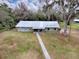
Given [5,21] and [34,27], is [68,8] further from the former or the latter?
[5,21]

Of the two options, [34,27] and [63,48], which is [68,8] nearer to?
[34,27]

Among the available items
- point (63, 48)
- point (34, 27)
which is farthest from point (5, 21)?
point (63, 48)

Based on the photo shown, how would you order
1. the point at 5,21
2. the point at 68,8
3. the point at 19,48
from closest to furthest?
the point at 19,48 < the point at 68,8 < the point at 5,21

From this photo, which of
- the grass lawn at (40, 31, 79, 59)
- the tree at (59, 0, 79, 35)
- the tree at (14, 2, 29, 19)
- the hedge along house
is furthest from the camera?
the tree at (14, 2, 29, 19)

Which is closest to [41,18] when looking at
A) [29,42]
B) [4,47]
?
[29,42]

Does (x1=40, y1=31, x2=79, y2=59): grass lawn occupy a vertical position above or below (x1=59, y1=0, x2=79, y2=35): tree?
below

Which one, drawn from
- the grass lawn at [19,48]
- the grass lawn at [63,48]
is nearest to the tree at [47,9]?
the grass lawn at [63,48]

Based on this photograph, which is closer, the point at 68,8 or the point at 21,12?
the point at 68,8

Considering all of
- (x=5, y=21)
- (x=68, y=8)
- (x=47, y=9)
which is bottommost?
(x=5, y=21)

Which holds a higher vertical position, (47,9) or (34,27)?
(47,9)

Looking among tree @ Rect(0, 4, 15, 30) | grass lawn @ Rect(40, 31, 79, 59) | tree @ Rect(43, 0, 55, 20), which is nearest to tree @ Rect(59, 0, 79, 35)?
grass lawn @ Rect(40, 31, 79, 59)

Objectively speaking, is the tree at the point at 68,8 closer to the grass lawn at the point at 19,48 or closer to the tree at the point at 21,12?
the grass lawn at the point at 19,48

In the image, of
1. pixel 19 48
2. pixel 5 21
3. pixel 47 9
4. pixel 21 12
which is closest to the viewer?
pixel 19 48

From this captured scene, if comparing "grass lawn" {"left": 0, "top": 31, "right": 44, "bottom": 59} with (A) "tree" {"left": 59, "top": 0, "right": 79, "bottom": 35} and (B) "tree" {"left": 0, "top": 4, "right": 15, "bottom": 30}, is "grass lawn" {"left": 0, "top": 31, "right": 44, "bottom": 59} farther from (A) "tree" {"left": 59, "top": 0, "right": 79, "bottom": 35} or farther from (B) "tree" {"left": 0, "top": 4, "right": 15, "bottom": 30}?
(B) "tree" {"left": 0, "top": 4, "right": 15, "bottom": 30}
